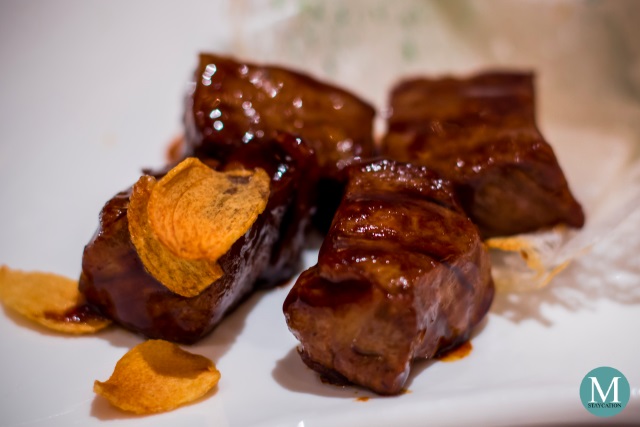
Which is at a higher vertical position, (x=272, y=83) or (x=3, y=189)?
(x=272, y=83)

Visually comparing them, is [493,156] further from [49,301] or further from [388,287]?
[49,301]

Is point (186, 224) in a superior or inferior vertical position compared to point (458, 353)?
superior

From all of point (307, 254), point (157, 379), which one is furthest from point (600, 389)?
point (157, 379)

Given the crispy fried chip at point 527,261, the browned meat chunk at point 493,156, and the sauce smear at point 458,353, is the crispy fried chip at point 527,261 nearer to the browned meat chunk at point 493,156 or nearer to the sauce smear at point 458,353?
the browned meat chunk at point 493,156

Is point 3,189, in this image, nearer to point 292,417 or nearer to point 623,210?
point 292,417

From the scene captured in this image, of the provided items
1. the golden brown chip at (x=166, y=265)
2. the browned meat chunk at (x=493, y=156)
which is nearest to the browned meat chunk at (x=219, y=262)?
the golden brown chip at (x=166, y=265)

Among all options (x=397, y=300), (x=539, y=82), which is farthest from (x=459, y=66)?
(x=397, y=300)

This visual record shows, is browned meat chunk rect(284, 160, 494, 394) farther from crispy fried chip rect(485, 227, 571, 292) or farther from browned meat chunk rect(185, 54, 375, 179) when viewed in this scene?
browned meat chunk rect(185, 54, 375, 179)
